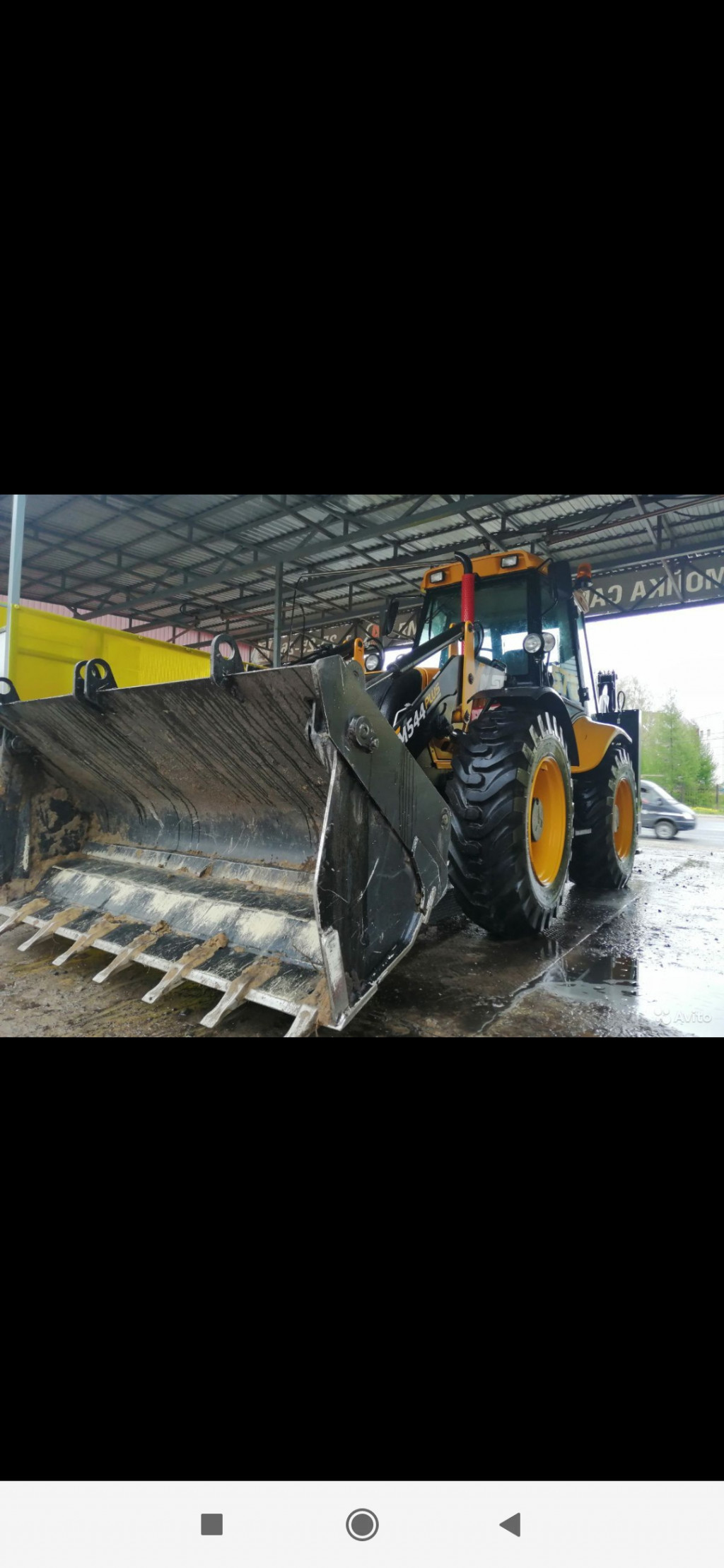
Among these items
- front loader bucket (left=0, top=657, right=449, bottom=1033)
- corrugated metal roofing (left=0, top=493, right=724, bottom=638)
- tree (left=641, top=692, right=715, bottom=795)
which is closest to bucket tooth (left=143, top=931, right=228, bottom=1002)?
front loader bucket (left=0, top=657, right=449, bottom=1033)

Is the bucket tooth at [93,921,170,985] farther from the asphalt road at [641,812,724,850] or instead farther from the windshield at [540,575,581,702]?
the asphalt road at [641,812,724,850]

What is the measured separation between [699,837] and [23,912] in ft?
37.7

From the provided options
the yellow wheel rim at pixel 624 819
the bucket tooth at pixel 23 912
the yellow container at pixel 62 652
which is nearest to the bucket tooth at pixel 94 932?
the bucket tooth at pixel 23 912

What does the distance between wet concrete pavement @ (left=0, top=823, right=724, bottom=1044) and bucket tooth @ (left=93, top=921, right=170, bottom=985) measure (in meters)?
0.23

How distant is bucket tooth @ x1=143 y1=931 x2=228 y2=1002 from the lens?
8.18ft

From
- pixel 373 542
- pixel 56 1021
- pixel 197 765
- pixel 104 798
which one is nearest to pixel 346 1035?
pixel 56 1021

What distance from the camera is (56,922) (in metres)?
3.32

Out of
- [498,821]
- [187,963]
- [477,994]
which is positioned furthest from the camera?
[498,821]

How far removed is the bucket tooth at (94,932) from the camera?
3066 millimetres

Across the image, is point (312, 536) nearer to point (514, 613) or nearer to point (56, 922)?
point (514, 613)

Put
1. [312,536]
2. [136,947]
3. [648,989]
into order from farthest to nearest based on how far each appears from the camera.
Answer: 1. [312,536]
2. [648,989]
3. [136,947]

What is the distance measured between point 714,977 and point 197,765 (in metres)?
2.98


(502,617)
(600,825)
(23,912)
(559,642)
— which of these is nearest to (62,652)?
(23,912)

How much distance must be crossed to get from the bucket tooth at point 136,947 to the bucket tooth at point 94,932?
0.20 metres
